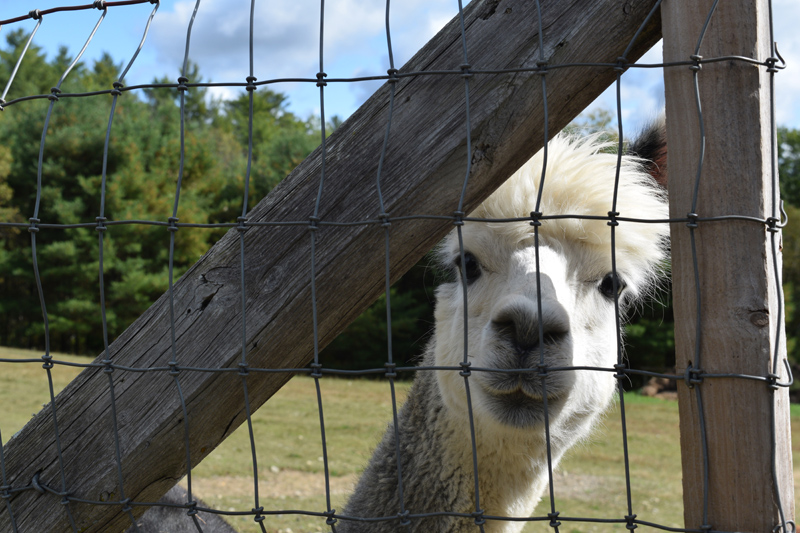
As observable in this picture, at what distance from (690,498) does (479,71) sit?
1.05 meters

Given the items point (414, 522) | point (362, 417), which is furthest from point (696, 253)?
point (362, 417)

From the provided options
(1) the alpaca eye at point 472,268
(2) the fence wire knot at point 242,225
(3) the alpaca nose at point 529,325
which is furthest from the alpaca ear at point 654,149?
(2) the fence wire knot at point 242,225

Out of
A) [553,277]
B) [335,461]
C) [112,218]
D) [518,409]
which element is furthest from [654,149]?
[112,218]

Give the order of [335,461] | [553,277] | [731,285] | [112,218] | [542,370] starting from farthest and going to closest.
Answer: [112,218], [335,461], [553,277], [542,370], [731,285]

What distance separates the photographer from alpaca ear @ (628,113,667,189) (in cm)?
254

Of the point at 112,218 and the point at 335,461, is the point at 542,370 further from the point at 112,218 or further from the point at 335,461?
the point at 112,218

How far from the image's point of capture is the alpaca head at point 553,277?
210 cm

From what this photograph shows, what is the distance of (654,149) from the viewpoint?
258cm

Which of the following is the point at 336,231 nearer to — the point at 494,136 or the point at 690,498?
the point at 494,136

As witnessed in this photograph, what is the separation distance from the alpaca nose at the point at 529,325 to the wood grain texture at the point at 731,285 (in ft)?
1.71

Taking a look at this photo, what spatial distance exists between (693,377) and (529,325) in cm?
63

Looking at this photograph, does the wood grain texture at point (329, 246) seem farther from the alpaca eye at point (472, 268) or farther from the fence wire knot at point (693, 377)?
the alpaca eye at point (472, 268)

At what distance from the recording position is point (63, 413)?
167 centimetres

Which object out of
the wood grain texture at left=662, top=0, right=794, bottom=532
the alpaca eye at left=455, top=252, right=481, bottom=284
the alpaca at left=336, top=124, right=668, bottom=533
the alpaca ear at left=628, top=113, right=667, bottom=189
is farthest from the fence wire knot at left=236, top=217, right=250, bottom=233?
the alpaca ear at left=628, top=113, right=667, bottom=189
